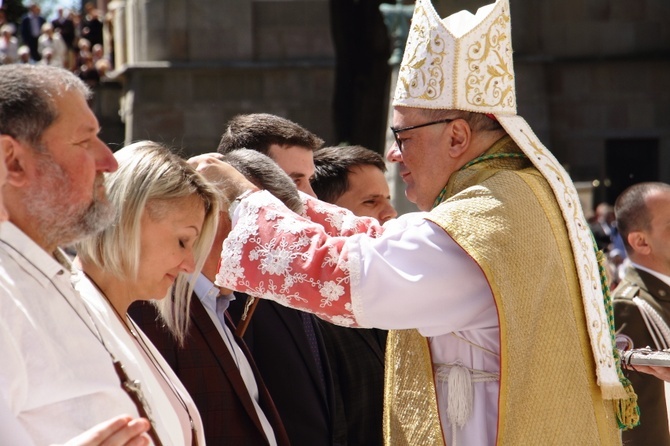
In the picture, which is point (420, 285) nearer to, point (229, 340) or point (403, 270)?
point (403, 270)

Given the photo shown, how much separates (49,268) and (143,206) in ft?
2.27

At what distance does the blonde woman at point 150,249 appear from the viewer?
2881 mm

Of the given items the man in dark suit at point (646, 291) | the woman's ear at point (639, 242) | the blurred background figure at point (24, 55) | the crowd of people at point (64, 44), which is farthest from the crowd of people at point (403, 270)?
the blurred background figure at point (24, 55)

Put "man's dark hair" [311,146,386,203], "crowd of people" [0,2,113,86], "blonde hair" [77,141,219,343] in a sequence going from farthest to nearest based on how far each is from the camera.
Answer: "crowd of people" [0,2,113,86]
"man's dark hair" [311,146,386,203]
"blonde hair" [77,141,219,343]

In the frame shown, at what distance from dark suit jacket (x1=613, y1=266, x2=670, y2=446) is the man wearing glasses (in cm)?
206

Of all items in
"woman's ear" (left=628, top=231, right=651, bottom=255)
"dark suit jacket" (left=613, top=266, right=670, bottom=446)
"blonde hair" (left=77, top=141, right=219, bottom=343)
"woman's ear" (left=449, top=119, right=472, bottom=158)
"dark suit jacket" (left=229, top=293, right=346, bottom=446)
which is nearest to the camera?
"blonde hair" (left=77, top=141, right=219, bottom=343)

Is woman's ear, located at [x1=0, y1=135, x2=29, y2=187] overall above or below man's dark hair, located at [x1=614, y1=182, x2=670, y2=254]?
above

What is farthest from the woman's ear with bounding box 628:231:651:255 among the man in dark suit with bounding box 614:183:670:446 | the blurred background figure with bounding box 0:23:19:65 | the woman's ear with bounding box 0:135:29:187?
the blurred background figure with bounding box 0:23:19:65

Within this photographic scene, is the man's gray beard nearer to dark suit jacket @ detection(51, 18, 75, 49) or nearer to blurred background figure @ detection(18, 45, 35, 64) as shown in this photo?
blurred background figure @ detection(18, 45, 35, 64)

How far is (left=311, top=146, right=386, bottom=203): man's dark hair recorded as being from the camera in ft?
16.2

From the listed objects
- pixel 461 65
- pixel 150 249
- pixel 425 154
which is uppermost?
pixel 461 65

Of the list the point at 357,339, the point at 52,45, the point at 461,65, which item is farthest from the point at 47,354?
the point at 52,45

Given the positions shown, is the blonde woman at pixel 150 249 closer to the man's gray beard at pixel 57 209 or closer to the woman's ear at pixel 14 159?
the man's gray beard at pixel 57 209

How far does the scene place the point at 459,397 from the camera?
3.27m
